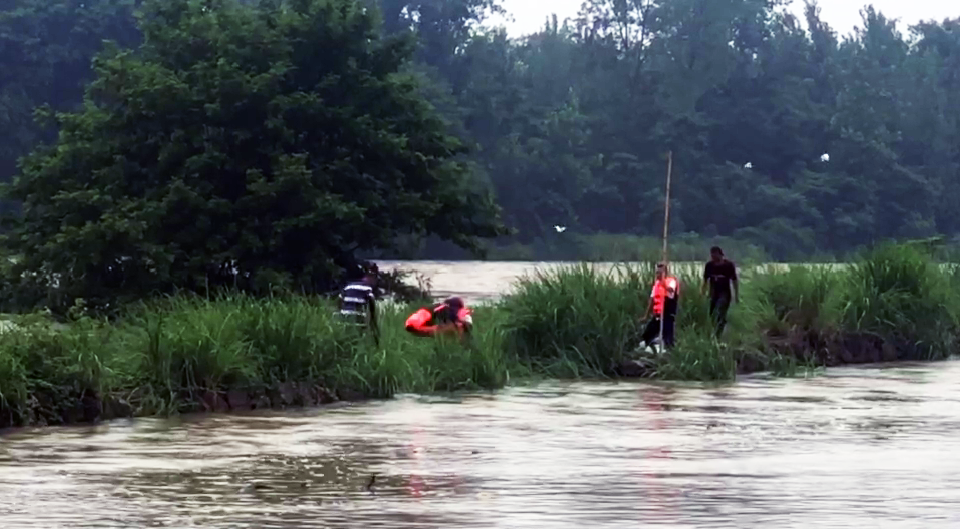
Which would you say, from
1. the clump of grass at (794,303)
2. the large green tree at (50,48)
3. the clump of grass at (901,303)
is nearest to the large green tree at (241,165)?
the clump of grass at (794,303)

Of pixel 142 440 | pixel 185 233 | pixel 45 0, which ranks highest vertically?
pixel 45 0

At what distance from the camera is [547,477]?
13.8 m

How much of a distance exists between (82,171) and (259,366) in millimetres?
11322

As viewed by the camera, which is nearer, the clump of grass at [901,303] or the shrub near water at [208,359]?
the shrub near water at [208,359]

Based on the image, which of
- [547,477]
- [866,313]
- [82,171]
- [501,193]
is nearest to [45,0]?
[501,193]

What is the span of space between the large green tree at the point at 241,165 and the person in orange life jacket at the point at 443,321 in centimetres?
494

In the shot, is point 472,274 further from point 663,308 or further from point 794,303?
point 663,308

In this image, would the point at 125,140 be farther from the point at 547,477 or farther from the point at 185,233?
the point at 547,477

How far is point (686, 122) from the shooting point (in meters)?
82.2

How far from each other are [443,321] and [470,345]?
623 millimetres

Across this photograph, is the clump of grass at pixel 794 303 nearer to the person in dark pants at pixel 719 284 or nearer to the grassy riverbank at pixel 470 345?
the grassy riverbank at pixel 470 345

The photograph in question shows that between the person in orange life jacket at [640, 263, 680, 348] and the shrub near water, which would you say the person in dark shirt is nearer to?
the shrub near water

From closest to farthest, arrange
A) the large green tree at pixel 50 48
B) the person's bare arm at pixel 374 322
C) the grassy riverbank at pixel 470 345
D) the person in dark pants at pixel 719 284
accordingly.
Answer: the grassy riverbank at pixel 470 345
the person's bare arm at pixel 374 322
the person in dark pants at pixel 719 284
the large green tree at pixel 50 48

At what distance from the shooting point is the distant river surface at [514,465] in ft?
38.7
